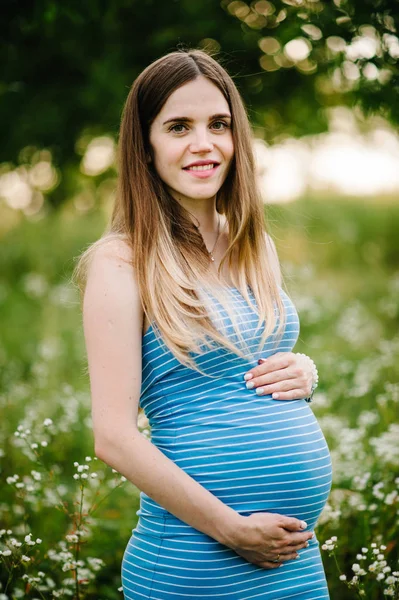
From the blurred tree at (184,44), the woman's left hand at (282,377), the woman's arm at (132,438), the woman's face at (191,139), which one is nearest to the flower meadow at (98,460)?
the woman's arm at (132,438)

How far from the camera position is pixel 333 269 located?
1139cm

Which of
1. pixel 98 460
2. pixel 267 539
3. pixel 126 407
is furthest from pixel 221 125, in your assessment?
pixel 98 460

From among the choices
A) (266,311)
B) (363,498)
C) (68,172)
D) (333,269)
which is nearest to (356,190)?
(333,269)

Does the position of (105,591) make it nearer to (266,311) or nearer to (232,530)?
(232,530)

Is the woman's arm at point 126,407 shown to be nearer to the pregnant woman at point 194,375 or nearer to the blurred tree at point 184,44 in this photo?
the pregnant woman at point 194,375

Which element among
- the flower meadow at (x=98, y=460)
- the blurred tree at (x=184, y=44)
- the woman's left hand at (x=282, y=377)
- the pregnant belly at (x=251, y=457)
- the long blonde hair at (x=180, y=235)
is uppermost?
the blurred tree at (x=184, y=44)

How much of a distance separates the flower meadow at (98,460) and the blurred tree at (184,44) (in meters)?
0.79

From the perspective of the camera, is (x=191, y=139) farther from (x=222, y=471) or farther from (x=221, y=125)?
(x=222, y=471)

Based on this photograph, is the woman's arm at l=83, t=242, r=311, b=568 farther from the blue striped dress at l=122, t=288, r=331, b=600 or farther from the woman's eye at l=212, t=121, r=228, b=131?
the woman's eye at l=212, t=121, r=228, b=131

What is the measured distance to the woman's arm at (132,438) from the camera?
6.25ft

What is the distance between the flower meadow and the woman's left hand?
0.50 meters

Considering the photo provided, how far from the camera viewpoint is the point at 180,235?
7.43ft

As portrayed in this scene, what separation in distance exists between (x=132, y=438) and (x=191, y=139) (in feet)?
3.11

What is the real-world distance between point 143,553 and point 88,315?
73 cm
